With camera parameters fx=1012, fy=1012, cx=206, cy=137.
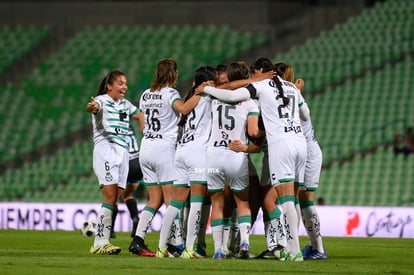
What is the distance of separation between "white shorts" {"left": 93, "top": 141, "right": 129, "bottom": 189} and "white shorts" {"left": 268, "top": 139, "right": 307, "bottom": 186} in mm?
2451

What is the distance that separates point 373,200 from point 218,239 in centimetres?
1298

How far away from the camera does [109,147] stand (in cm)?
1338

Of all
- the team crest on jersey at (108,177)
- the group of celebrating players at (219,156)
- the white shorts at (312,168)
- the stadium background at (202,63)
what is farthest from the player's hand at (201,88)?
the stadium background at (202,63)

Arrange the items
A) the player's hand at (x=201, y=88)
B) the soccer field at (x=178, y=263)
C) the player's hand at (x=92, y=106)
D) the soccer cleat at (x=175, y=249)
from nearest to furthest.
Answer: the soccer field at (x=178, y=263) → the player's hand at (x=201, y=88) → the player's hand at (x=92, y=106) → the soccer cleat at (x=175, y=249)

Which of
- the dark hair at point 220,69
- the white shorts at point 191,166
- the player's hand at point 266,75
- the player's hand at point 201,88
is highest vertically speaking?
the dark hair at point 220,69

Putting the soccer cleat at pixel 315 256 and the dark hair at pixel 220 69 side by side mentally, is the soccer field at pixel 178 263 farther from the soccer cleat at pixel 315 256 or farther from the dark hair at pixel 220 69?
the dark hair at pixel 220 69

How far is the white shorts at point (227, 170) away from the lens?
1212cm

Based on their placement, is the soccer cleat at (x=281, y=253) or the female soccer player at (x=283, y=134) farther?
the soccer cleat at (x=281, y=253)

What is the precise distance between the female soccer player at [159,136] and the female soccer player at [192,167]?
0.29 meters

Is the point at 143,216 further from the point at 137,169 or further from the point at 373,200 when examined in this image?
the point at 373,200

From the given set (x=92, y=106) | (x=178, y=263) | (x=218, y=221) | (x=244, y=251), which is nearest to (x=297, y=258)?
(x=244, y=251)

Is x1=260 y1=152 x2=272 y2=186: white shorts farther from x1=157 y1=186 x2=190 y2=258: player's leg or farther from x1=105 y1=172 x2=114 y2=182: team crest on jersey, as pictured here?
x1=105 y1=172 x2=114 y2=182: team crest on jersey

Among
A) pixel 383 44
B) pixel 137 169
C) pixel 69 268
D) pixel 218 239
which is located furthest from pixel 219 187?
pixel 383 44

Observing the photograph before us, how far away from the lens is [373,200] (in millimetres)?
24641
